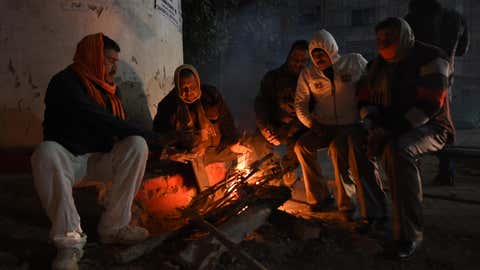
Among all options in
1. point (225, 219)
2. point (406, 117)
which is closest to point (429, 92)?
point (406, 117)

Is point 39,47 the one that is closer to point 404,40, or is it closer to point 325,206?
point 325,206

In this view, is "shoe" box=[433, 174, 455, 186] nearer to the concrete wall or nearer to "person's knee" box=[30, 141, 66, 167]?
"person's knee" box=[30, 141, 66, 167]

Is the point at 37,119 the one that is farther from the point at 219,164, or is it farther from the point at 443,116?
the point at 443,116

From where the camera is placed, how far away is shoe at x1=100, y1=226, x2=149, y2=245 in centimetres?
356

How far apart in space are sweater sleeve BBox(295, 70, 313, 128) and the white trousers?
2.15 metres

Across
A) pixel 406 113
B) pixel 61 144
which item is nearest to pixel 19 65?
pixel 61 144

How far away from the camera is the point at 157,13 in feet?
19.6

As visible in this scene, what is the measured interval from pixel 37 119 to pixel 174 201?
2.02 m

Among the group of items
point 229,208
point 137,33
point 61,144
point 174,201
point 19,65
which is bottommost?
point 174,201

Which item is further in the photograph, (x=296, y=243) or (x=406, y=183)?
(x=296, y=243)

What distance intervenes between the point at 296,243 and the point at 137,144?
1.80 metres

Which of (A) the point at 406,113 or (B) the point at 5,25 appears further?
(B) the point at 5,25

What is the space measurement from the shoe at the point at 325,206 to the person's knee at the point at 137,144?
7.66 feet

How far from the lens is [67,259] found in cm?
307
